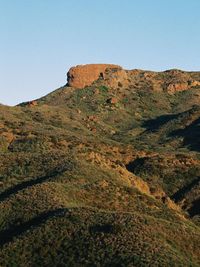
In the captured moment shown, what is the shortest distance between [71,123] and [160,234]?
95435mm

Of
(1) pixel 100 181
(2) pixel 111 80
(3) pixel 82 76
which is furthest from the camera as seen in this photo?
(2) pixel 111 80

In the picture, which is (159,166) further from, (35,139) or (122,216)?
(122,216)

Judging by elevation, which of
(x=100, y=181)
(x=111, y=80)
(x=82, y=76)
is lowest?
(x=100, y=181)

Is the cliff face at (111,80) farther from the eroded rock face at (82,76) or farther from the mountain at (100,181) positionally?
the mountain at (100,181)

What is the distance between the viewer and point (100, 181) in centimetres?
7644

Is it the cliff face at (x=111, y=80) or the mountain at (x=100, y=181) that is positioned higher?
the cliff face at (x=111, y=80)

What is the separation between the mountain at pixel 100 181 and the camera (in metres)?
52.0

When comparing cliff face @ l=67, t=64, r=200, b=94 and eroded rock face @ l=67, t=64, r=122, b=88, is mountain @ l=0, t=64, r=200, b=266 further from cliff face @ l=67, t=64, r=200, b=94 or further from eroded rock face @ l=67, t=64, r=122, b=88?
cliff face @ l=67, t=64, r=200, b=94

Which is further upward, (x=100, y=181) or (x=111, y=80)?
(x=111, y=80)

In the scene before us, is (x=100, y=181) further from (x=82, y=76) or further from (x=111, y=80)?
(x=111, y=80)

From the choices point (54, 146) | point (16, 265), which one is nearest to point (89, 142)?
point (54, 146)

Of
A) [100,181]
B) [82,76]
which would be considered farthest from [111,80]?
[100,181]

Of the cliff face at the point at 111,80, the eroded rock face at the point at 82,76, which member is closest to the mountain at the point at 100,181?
the eroded rock face at the point at 82,76

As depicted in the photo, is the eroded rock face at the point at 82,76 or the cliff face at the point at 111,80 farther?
the cliff face at the point at 111,80
